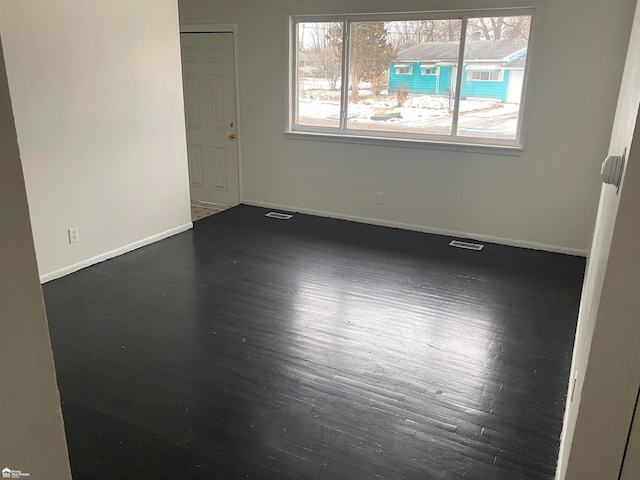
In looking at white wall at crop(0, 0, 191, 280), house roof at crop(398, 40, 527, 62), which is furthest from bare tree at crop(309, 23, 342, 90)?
white wall at crop(0, 0, 191, 280)

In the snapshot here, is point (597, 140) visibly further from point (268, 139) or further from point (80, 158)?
point (80, 158)

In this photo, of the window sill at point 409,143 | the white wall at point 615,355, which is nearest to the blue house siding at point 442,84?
the window sill at point 409,143

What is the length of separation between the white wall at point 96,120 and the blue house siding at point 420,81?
200cm

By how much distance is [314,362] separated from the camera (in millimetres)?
2682

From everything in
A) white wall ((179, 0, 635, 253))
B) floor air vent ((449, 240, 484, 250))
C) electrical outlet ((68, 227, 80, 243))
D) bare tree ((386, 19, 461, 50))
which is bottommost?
floor air vent ((449, 240, 484, 250))

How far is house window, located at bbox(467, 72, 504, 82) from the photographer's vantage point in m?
4.40

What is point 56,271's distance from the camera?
3719 mm

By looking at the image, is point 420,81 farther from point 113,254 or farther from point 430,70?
point 113,254

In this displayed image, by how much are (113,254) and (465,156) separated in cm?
320

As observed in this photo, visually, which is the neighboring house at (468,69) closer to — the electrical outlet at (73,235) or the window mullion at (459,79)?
the window mullion at (459,79)

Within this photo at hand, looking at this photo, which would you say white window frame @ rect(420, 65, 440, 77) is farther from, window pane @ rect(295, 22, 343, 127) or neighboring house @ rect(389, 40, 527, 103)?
window pane @ rect(295, 22, 343, 127)

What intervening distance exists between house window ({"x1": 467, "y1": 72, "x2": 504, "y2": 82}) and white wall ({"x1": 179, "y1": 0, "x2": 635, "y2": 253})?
31 centimetres

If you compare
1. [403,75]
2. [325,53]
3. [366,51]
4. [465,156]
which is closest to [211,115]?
[325,53]

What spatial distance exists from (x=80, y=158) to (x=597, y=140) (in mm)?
4049
